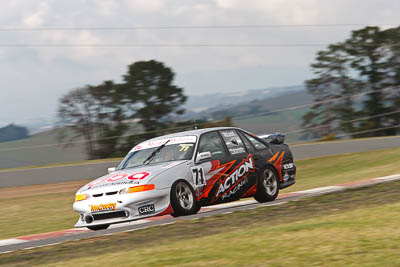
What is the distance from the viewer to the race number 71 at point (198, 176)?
10156 mm

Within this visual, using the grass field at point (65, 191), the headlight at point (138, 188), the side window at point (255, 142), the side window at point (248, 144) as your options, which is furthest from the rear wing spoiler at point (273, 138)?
the headlight at point (138, 188)

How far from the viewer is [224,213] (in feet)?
33.3

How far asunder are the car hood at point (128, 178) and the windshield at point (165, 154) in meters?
0.22

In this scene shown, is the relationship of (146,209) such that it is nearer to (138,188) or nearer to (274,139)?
(138,188)

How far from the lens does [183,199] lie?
9.94 metres

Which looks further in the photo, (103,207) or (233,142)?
(233,142)

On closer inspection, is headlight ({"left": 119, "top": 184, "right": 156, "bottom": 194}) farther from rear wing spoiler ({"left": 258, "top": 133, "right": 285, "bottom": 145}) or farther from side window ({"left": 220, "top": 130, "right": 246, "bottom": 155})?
rear wing spoiler ({"left": 258, "top": 133, "right": 285, "bottom": 145})

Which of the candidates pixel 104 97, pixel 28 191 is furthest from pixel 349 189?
pixel 104 97

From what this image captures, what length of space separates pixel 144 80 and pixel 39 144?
11036mm

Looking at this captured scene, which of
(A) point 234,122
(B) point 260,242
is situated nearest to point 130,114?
(A) point 234,122

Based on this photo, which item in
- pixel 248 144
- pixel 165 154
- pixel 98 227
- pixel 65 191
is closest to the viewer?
pixel 98 227

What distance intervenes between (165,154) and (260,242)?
4160 mm

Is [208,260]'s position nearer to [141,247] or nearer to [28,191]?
[141,247]

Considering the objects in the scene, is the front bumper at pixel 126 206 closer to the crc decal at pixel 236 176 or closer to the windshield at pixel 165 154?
the windshield at pixel 165 154
